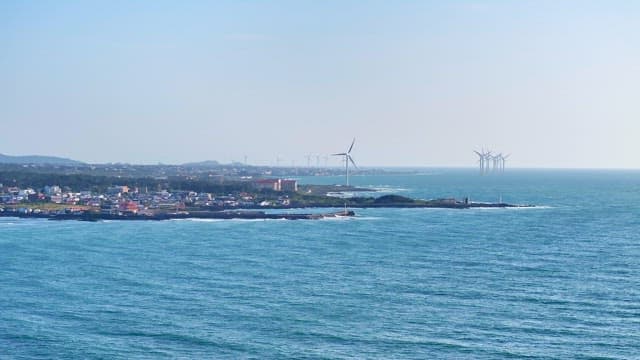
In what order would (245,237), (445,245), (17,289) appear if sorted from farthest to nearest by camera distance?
(245,237) → (445,245) → (17,289)

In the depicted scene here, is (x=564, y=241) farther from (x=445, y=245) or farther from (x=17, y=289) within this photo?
(x=17, y=289)

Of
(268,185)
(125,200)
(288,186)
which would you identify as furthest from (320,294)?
(268,185)

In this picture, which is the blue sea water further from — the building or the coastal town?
the building

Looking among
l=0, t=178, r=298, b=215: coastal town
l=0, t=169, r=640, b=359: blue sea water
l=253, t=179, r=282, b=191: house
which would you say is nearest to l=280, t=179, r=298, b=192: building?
l=253, t=179, r=282, b=191: house

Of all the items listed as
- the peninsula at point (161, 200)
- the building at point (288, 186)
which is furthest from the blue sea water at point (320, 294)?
the building at point (288, 186)

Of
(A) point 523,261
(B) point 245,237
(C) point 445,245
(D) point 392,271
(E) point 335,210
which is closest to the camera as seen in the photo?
(D) point 392,271

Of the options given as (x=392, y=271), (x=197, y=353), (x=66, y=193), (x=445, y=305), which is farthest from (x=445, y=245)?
(x=66, y=193)

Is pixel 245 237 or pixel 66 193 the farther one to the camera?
pixel 66 193

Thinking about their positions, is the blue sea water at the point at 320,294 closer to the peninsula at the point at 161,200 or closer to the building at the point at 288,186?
the peninsula at the point at 161,200
